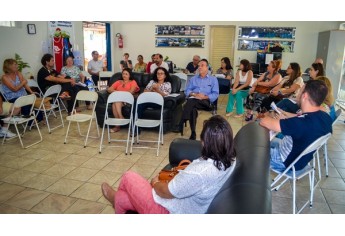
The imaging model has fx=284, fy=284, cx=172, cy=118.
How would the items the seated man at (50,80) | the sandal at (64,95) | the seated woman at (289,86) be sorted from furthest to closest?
the seated man at (50,80) < the sandal at (64,95) < the seated woman at (289,86)

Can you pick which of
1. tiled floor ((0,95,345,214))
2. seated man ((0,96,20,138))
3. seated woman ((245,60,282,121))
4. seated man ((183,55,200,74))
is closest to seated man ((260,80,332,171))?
tiled floor ((0,95,345,214))

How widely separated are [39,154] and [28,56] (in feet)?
11.7

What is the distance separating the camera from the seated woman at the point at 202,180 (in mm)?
1711

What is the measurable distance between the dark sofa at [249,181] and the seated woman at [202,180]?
0.26 ft

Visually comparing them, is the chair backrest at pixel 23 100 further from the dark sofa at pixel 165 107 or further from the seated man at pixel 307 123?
the seated man at pixel 307 123

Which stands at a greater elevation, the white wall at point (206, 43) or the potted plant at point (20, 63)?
the white wall at point (206, 43)

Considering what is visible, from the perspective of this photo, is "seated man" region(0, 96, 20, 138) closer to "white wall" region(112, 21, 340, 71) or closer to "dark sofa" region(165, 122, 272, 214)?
"dark sofa" region(165, 122, 272, 214)

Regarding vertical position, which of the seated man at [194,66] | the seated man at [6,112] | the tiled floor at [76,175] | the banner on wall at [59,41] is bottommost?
the tiled floor at [76,175]

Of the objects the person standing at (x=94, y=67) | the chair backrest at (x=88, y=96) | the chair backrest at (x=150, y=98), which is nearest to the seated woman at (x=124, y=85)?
the chair backrest at (x=88, y=96)

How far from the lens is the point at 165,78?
5422 millimetres

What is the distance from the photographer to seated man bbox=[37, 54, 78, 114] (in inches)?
246

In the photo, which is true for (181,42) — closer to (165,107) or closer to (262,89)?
(262,89)
